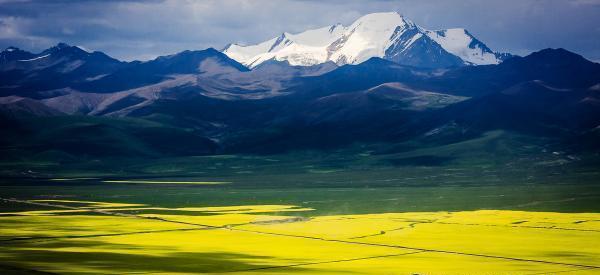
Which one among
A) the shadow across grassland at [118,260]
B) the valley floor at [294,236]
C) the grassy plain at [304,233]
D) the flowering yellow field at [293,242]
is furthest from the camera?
the grassy plain at [304,233]

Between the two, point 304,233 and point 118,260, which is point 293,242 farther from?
point 118,260

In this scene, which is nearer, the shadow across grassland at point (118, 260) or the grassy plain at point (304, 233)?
the shadow across grassland at point (118, 260)

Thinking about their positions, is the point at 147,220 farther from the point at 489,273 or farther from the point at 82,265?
the point at 489,273

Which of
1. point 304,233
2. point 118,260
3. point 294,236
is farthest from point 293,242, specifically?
point 118,260

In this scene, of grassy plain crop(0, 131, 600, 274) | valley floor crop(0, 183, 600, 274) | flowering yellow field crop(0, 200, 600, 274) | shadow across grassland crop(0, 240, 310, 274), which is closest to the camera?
shadow across grassland crop(0, 240, 310, 274)

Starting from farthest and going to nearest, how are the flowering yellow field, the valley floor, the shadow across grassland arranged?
the valley floor → the flowering yellow field → the shadow across grassland

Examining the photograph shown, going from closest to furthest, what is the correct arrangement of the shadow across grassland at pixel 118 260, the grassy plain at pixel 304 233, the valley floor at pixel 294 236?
the shadow across grassland at pixel 118 260, the valley floor at pixel 294 236, the grassy plain at pixel 304 233

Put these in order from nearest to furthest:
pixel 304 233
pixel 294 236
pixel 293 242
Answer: pixel 293 242
pixel 294 236
pixel 304 233

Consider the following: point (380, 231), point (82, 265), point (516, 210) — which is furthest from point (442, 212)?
point (82, 265)

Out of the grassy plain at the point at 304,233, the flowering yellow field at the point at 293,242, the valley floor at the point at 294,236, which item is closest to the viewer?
the flowering yellow field at the point at 293,242
